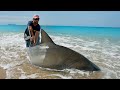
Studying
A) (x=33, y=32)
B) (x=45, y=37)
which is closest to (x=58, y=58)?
(x=45, y=37)

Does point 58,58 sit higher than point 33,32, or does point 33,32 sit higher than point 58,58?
point 33,32

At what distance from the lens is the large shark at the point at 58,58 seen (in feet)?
11.4

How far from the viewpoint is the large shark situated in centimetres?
347

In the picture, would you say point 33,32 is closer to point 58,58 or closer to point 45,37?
point 45,37

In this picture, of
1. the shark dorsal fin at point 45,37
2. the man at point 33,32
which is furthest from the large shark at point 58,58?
the man at point 33,32

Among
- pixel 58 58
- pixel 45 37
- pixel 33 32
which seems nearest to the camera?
pixel 58 58

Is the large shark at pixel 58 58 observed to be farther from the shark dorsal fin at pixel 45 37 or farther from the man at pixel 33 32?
the man at pixel 33 32

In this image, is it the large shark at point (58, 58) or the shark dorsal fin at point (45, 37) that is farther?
the shark dorsal fin at point (45, 37)

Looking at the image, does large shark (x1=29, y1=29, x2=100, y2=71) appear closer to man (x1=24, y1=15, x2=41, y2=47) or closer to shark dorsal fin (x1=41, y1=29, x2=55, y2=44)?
shark dorsal fin (x1=41, y1=29, x2=55, y2=44)

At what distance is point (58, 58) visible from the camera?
3.49 metres

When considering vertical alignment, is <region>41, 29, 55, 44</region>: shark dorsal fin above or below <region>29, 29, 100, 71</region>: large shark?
above

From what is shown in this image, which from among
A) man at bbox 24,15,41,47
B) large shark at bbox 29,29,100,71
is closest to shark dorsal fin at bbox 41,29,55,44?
large shark at bbox 29,29,100,71

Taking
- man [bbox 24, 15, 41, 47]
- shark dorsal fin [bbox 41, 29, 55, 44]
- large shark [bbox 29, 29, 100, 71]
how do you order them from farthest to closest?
man [bbox 24, 15, 41, 47], shark dorsal fin [bbox 41, 29, 55, 44], large shark [bbox 29, 29, 100, 71]

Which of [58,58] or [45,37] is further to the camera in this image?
[45,37]
